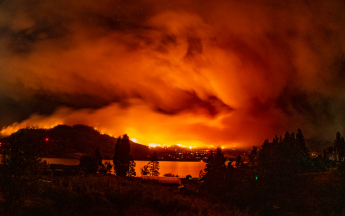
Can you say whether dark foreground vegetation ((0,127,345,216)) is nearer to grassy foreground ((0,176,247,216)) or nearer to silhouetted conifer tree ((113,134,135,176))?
grassy foreground ((0,176,247,216))

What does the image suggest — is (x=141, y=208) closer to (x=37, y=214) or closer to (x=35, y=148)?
(x=37, y=214)

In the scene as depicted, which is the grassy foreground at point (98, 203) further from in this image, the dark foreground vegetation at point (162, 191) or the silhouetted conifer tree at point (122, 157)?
the silhouetted conifer tree at point (122, 157)

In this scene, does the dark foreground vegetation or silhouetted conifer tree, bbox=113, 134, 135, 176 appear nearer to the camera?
the dark foreground vegetation

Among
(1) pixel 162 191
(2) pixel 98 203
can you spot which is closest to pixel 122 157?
(1) pixel 162 191

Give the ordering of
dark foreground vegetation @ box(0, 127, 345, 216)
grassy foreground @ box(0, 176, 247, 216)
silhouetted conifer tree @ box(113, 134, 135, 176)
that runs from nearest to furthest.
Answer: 1. dark foreground vegetation @ box(0, 127, 345, 216)
2. grassy foreground @ box(0, 176, 247, 216)
3. silhouetted conifer tree @ box(113, 134, 135, 176)

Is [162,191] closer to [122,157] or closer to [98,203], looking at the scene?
[98,203]

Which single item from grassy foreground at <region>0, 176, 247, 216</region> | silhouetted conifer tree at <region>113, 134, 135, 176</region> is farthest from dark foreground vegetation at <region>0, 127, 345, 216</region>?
silhouetted conifer tree at <region>113, 134, 135, 176</region>

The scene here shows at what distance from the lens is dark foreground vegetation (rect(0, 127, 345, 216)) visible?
14305 mm

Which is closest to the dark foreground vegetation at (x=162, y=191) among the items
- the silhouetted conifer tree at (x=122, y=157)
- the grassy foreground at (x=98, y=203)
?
the grassy foreground at (x=98, y=203)

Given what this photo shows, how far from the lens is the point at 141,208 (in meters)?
21.5

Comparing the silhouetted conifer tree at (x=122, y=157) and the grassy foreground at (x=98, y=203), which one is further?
the silhouetted conifer tree at (x=122, y=157)

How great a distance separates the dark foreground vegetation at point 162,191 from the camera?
563 inches

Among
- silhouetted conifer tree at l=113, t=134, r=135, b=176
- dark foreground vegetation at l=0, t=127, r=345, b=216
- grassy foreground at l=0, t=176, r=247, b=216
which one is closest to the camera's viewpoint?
dark foreground vegetation at l=0, t=127, r=345, b=216

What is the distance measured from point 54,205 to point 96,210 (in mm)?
3046
